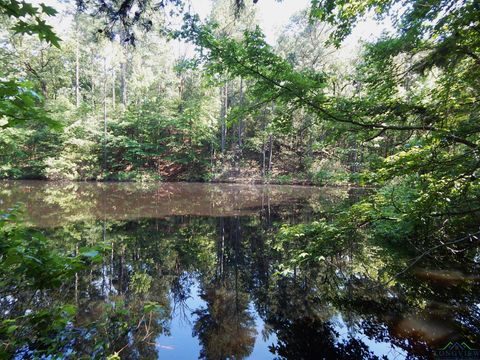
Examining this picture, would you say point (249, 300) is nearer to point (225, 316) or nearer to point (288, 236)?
point (225, 316)

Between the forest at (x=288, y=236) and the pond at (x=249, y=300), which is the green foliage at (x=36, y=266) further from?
the pond at (x=249, y=300)

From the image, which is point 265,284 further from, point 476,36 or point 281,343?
point 476,36

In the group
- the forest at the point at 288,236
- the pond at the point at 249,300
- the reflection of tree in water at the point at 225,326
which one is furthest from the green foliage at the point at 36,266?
the reflection of tree in water at the point at 225,326

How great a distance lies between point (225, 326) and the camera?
4.26 meters

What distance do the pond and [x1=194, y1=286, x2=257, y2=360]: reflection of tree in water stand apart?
0.02m

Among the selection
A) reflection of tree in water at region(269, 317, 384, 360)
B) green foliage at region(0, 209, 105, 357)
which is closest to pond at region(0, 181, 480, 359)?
reflection of tree in water at region(269, 317, 384, 360)

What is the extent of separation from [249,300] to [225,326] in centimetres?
82

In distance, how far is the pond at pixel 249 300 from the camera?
11.8 ft

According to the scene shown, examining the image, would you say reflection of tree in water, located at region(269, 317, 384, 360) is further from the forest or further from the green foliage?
the green foliage

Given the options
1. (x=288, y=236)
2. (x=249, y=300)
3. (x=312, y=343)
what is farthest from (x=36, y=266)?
(x=249, y=300)

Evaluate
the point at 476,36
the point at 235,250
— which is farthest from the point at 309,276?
the point at 476,36

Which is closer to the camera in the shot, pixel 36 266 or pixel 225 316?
pixel 36 266

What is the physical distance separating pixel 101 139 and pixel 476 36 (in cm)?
2584

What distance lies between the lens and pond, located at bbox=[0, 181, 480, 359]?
3602 millimetres
